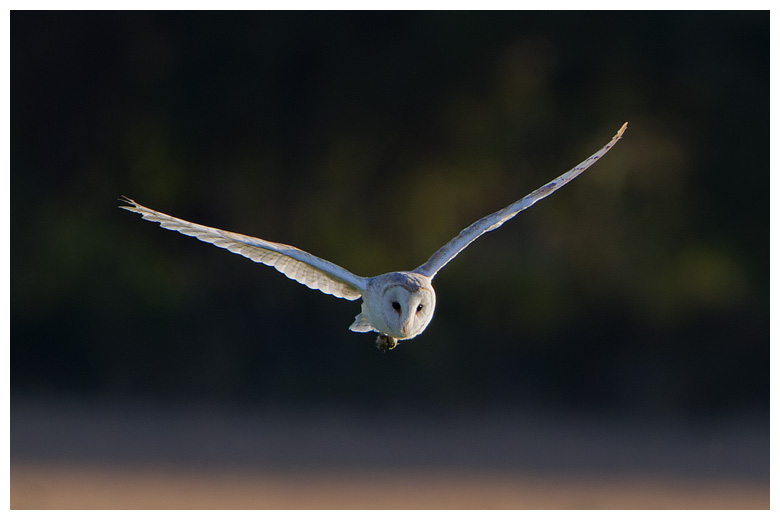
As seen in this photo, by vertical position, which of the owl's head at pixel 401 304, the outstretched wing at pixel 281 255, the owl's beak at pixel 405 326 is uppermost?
the outstretched wing at pixel 281 255

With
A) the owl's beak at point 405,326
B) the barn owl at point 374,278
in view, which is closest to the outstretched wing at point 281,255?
the barn owl at point 374,278

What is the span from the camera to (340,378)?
500 inches

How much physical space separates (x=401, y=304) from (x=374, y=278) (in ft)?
1.07

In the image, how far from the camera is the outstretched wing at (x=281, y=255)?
172 inches

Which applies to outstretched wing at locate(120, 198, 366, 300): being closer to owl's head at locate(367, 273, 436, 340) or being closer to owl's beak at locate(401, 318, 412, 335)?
owl's head at locate(367, 273, 436, 340)

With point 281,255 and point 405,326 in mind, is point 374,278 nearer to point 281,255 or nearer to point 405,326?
point 405,326

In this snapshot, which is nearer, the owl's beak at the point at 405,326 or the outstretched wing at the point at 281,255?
the owl's beak at the point at 405,326

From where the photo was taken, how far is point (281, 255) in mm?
4875

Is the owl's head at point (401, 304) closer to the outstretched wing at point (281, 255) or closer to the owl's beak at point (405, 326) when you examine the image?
the owl's beak at point (405, 326)

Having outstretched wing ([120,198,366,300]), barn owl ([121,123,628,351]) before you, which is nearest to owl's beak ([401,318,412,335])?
barn owl ([121,123,628,351])

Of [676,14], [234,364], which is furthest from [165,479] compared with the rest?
[676,14]

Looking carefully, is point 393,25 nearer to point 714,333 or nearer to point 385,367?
point 385,367

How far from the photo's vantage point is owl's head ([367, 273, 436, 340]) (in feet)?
14.0

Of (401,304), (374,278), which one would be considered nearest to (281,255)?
(374,278)
